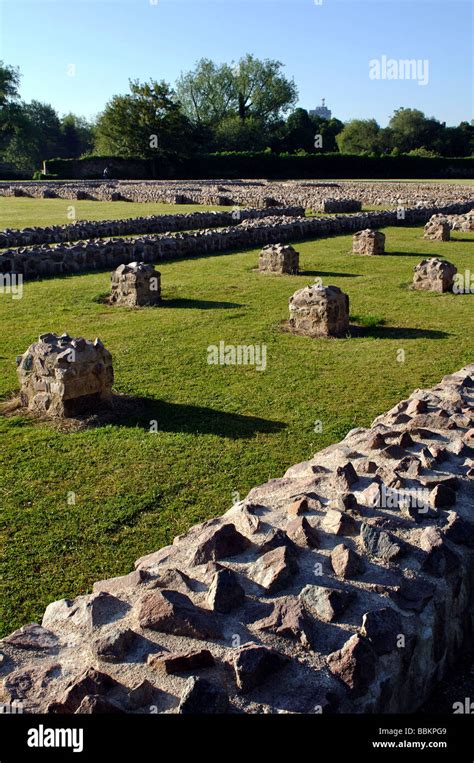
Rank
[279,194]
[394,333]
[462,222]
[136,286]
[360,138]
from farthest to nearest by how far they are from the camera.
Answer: [360,138]
[279,194]
[462,222]
[136,286]
[394,333]

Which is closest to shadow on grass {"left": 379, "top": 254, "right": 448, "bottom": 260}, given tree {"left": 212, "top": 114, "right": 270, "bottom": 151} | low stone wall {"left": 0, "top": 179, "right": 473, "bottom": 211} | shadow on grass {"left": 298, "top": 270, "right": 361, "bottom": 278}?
shadow on grass {"left": 298, "top": 270, "right": 361, "bottom": 278}

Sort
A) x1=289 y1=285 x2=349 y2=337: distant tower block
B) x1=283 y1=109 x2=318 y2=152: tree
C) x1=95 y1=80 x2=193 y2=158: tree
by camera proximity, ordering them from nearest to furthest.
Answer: x1=289 y1=285 x2=349 y2=337: distant tower block → x1=95 y1=80 x2=193 y2=158: tree → x1=283 y1=109 x2=318 y2=152: tree

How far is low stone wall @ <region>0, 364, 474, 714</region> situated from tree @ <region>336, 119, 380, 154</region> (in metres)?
62.3

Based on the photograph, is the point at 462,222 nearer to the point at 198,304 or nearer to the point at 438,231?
the point at 438,231

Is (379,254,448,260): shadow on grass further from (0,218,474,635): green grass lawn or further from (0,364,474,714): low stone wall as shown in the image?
(0,364,474,714): low stone wall

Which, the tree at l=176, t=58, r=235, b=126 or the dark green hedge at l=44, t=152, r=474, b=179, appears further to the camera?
the tree at l=176, t=58, r=235, b=126

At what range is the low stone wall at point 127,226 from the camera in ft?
54.8

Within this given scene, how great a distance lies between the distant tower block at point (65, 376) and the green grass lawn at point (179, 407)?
31 centimetres

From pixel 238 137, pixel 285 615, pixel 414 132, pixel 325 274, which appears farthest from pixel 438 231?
pixel 414 132


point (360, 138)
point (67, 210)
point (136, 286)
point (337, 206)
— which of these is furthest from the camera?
point (360, 138)

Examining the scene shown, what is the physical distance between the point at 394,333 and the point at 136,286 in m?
4.03

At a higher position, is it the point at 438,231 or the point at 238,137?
the point at 238,137

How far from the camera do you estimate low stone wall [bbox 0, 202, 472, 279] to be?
1370 cm

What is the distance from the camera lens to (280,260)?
13.4 m
